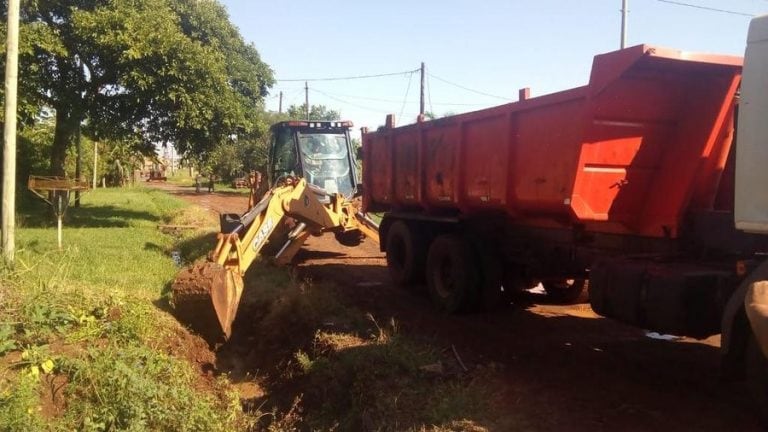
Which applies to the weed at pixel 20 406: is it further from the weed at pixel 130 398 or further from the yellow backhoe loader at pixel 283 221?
the yellow backhoe loader at pixel 283 221

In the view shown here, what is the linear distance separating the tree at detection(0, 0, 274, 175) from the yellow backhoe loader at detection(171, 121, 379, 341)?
406 cm

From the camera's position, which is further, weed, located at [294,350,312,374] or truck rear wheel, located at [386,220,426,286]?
truck rear wheel, located at [386,220,426,286]

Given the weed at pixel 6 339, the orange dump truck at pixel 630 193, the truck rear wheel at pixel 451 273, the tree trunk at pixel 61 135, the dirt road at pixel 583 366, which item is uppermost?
the tree trunk at pixel 61 135

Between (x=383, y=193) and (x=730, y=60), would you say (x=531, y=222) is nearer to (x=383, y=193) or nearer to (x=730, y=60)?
(x=730, y=60)

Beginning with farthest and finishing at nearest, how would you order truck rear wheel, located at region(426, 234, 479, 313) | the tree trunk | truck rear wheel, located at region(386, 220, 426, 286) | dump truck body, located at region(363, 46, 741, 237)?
the tree trunk, truck rear wheel, located at region(386, 220, 426, 286), truck rear wheel, located at region(426, 234, 479, 313), dump truck body, located at region(363, 46, 741, 237)

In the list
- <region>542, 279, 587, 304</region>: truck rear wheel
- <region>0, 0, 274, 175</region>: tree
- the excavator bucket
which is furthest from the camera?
<region>0, 0, 274, 175</region>: tree

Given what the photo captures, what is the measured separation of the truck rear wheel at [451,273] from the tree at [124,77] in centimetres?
1017

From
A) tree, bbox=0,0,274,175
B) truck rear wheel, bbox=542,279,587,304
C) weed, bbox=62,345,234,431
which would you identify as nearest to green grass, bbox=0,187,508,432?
weed, bbox=62,345,234,431

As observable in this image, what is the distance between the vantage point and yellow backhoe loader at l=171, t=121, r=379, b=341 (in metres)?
6.68

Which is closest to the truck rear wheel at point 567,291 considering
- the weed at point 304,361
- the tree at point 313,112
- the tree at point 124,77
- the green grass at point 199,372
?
the green grass at point 199,372

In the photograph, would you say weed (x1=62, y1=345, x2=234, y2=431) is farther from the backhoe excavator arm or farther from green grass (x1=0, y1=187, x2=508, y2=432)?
the backhoe excavator arm

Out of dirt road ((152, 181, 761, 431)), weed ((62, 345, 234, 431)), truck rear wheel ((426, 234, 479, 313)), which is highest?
truck rear wheel ((426, 234, 479, 313))

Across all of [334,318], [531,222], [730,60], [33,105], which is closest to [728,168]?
[730,60]

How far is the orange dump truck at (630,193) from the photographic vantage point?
15.4ft
